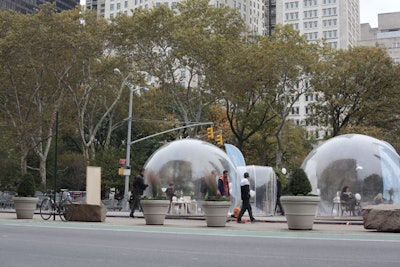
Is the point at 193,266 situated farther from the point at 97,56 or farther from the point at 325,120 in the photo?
the point at 325,120

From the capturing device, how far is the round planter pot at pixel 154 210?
16.8 m

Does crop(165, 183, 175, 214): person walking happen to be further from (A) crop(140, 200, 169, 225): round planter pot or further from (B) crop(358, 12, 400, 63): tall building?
(B) crop(358, 12, 400, 63): tall building

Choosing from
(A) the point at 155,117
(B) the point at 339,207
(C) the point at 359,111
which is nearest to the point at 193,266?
(B) the point at 339,207

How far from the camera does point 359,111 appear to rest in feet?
137

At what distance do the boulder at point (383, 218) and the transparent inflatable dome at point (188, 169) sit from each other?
8293 mm

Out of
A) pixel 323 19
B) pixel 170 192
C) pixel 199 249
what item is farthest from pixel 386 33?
pixel 199 249

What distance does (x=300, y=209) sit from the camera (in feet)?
47.9

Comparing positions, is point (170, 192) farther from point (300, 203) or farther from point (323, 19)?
point (323, 19)

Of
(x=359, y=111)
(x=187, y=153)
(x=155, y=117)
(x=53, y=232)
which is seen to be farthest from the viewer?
(x=155, y=117)

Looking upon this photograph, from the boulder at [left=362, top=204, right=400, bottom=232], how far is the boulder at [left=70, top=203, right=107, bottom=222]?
27.7 feet

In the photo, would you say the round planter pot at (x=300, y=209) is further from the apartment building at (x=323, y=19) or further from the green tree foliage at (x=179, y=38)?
the apartment building at (x=323, y=19)

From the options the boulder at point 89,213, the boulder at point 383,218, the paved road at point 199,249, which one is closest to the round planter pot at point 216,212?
the paved road at point 199,249

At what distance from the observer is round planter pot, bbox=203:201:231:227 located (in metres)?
16.1

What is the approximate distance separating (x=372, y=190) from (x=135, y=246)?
12.6 meters
